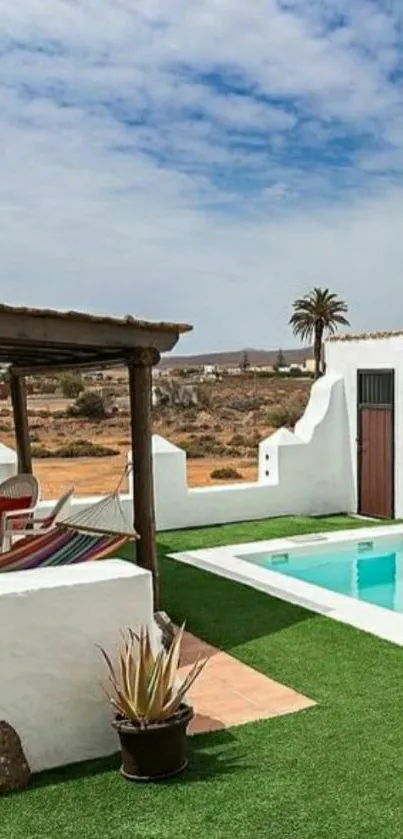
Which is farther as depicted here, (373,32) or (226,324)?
(226,324)

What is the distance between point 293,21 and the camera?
39.0 feet

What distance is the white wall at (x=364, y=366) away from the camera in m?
15.7

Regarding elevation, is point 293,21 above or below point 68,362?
above

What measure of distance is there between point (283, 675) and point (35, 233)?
855 inches

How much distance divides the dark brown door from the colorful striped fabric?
8.82 metres

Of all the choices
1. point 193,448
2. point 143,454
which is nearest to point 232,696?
point 143,454

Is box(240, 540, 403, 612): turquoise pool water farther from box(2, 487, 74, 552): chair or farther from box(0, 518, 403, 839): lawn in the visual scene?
box(0, 518, 403, 839): lawn

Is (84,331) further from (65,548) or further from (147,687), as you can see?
(147,687)

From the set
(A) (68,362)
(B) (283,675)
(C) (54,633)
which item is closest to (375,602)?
(B) (283,675)

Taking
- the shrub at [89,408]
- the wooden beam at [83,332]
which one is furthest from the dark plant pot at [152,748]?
the shrub at [89,408]

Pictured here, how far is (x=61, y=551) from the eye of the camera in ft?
26.7

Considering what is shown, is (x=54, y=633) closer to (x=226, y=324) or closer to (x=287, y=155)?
(x=287, y=155)

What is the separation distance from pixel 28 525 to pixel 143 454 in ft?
12.1

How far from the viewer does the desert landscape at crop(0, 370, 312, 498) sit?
29219 millimetres
